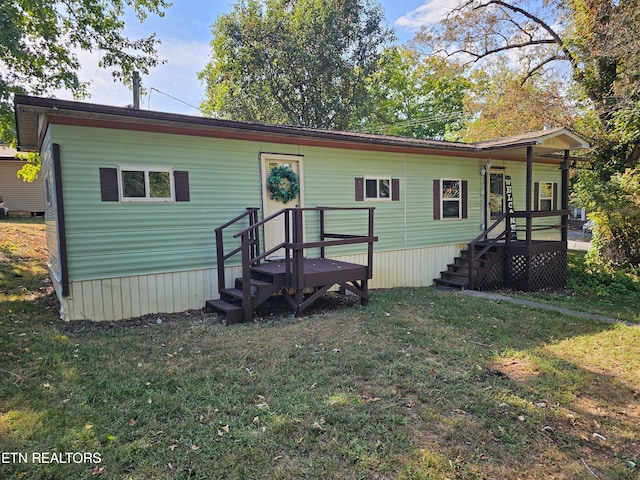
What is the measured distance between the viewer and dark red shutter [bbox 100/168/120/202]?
576 cm

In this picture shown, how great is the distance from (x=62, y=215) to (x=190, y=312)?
92.9 inches

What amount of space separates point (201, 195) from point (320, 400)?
4407 millimetres

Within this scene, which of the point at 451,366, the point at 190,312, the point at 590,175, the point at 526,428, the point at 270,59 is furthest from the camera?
the point at 270,59

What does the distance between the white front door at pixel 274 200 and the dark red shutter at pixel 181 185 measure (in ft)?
4.59

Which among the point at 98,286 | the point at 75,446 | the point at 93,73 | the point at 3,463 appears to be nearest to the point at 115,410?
the point at 75,446

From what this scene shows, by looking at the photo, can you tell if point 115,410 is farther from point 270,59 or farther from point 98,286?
point 270,59

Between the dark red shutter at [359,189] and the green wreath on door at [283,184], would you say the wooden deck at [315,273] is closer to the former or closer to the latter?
the green wreath on door at [283,184]

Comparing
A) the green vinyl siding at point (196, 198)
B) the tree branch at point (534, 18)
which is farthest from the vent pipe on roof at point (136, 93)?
the tree branch at point (534, 18)

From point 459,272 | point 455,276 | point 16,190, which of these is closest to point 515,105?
point 459,272

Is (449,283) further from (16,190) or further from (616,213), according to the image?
(16,190)

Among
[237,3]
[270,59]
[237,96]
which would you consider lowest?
[237,96]

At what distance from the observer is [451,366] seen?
13.8 feet

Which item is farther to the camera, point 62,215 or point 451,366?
point 62,215

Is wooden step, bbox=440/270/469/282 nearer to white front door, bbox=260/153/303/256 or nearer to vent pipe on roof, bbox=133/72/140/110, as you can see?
white front door, bbox=260/153/303/256
